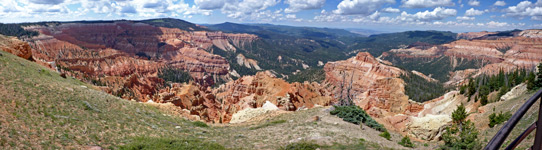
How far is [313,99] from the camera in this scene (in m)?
56.8

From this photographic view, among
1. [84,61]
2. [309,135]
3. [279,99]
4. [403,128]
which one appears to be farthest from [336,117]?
[84,61]

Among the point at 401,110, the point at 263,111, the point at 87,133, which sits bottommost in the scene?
the point at 401,110

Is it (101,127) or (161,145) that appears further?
(101,127)

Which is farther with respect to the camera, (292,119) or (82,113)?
(292,119)

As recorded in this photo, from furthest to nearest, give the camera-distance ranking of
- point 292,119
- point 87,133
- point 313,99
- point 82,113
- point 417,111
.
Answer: point 313,99 < point 417,111 < point 292,119 < point 82,113 < point 87,133

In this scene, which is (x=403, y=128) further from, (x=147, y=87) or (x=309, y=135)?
(x=147, y=87)

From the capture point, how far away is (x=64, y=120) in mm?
16312

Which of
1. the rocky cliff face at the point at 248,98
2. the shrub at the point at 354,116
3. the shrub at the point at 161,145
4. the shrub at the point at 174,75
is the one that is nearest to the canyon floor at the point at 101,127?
the shrub at the point at 161,145

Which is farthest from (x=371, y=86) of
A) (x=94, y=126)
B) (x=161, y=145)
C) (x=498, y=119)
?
(x=94, y=126)

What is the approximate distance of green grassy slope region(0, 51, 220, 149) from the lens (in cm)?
1333

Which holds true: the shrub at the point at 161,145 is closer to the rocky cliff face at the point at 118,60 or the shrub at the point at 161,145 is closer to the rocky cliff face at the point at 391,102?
the rocky cliff face at the point at 391,102

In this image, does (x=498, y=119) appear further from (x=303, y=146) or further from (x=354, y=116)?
(x=303, y=146)

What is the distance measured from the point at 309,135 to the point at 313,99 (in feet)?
116

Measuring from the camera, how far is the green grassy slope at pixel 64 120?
13328mm
